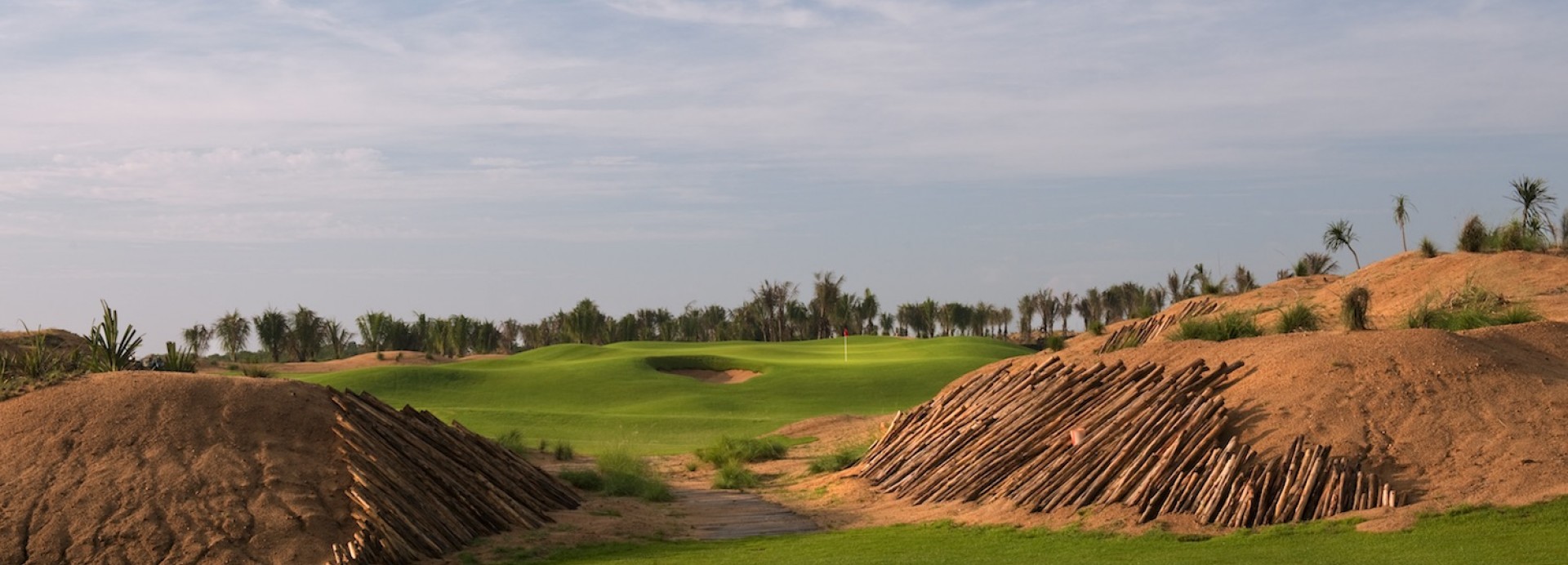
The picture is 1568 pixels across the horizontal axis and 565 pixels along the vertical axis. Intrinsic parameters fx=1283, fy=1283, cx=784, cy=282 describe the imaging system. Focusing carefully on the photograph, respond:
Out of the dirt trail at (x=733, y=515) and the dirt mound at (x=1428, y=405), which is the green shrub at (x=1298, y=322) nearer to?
the dirt mound at (x=1428, y=405)

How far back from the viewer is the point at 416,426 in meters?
15.7

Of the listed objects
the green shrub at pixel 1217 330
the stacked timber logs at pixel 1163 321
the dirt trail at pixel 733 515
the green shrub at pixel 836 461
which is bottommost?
the dirt trail at pixel 733 515

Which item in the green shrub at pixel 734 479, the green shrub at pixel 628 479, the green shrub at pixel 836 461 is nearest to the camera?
the green shrub at pixel 628 479

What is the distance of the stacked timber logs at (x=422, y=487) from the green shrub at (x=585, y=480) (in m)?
1.59

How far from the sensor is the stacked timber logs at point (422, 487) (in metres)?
12.8

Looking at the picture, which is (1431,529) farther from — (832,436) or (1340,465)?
(832,436)

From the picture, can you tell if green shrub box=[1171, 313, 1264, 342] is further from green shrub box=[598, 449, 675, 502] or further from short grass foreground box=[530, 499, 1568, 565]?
green shrub box=[598, 449, 675, 502]

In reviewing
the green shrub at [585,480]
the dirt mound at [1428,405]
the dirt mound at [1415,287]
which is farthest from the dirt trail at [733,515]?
the dirt mound at [1415,287]

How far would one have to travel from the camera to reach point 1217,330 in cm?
1819

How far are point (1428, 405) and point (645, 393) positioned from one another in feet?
85.5

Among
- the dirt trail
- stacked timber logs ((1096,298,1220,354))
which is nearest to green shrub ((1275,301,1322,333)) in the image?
stacked timber logs ((1096,298,1220,354))

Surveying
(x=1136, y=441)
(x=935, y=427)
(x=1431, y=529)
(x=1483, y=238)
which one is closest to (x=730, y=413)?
(x=935, y=427)

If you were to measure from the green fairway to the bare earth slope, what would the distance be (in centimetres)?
1219

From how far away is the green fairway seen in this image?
3028 cm
